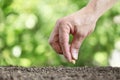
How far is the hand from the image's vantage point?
1.19 meters

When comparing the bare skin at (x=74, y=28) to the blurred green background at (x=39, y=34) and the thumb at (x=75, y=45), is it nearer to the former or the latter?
the thumb at (x=75, y=45)

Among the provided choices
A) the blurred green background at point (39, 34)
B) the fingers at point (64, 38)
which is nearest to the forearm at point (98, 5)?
the fingers at point (64, 38)

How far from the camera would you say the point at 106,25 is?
108 inches

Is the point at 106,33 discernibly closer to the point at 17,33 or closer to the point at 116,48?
the point at 116,48

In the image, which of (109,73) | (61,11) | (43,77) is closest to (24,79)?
(43,77)

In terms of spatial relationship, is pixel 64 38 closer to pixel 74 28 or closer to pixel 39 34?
pixel 74 28

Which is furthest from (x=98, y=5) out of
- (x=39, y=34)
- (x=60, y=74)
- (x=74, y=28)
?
(x=39, y=34)

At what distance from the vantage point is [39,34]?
8.94ft

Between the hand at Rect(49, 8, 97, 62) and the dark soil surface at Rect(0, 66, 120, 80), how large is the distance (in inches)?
2.1

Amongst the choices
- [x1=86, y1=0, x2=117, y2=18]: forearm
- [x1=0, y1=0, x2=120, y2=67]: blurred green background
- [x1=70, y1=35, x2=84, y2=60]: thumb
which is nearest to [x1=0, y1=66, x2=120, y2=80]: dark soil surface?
[x1=70, y1=35, x2=84, y2=60]: thumb

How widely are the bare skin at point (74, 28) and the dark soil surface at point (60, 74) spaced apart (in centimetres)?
5

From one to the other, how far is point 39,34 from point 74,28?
1504 millimetres

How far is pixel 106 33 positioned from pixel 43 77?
1670 mm

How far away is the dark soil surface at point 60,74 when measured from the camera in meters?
1.07
